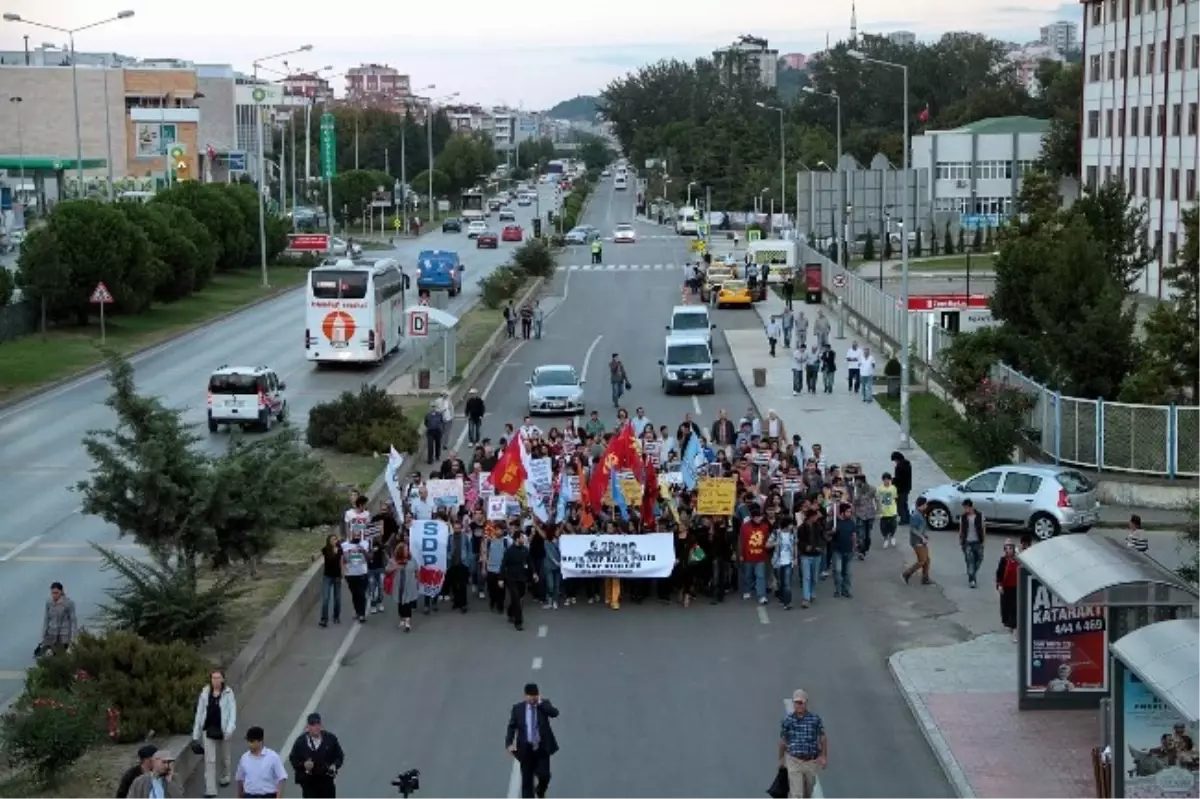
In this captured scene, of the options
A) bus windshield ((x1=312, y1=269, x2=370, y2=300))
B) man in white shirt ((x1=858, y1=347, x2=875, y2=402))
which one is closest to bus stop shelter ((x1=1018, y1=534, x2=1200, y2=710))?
man in white shirt ((x1=858, y1=347, x2=875, y2=402))

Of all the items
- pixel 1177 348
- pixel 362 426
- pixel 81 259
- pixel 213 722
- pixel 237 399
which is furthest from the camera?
pixel 81 259

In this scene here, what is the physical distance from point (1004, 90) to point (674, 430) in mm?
129075

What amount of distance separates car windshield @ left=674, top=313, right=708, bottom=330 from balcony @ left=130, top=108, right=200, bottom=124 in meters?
102

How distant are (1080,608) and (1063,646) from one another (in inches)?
18.0

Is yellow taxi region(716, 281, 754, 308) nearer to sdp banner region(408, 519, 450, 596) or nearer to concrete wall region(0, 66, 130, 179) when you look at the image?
sdp banner region(408, 519, 450, 596)

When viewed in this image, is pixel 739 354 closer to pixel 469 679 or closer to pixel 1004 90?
pixel 469 679

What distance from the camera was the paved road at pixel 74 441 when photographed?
26.4 metres

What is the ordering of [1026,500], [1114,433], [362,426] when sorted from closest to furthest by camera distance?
[1026,500] < [1114,433] < [362,426]

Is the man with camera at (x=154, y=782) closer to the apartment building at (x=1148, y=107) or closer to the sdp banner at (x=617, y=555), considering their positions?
the sdp banner at (x=617, y=555)

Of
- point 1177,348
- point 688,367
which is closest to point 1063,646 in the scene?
point 1177,348

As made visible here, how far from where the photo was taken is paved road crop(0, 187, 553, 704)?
86.5 ft

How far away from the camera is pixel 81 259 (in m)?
62.3

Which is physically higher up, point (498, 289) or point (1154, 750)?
point (1154, 750)

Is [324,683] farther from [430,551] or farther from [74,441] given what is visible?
[74,441]
